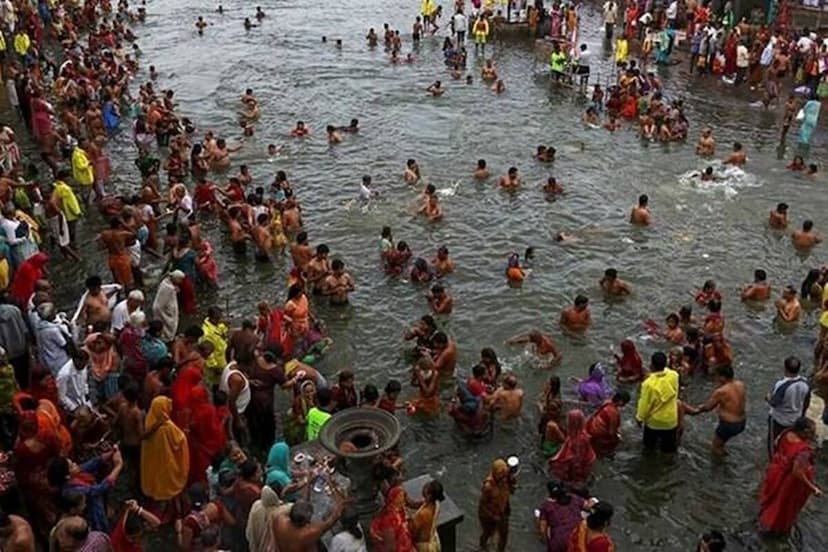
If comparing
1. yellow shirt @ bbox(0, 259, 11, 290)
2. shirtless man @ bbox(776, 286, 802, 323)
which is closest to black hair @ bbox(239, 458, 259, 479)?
yellow shirt @ bbox(0, 259, 11, 290)

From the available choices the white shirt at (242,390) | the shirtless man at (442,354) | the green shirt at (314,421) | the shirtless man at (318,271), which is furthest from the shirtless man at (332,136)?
the green shirt at (314,421)

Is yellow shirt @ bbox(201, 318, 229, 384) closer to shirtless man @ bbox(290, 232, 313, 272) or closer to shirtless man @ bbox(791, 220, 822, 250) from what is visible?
shirtless man @ bbox(290, 232, 313, 272)

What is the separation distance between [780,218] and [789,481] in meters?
10.7

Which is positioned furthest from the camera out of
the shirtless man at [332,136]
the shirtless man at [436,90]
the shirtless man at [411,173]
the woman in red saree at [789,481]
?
the shirtless man at [436,90]

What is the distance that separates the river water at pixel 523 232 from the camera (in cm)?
1158

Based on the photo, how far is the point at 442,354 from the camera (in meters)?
13.3

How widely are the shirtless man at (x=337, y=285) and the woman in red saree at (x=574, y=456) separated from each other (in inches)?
237

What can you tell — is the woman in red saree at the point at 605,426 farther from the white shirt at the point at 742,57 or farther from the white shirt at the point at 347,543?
the white shirt at the point at 742,57

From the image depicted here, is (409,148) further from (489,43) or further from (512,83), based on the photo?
(489,43)

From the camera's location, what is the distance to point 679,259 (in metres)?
17.9

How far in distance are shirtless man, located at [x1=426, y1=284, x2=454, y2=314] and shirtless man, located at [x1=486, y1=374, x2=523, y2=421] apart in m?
3.39

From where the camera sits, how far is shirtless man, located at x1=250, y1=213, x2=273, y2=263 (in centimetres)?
1705

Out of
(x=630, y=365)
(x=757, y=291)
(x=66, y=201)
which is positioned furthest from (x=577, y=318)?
(x=66, y=201)

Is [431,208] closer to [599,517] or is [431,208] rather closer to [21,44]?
[599,517]
